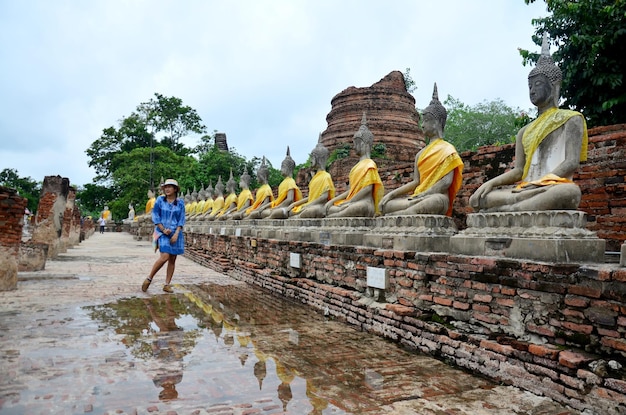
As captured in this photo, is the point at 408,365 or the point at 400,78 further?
the point at 400,78

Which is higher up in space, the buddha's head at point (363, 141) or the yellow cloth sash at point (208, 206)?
the buddha's head at point (363, 141)

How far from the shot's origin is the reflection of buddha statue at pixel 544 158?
3822mm

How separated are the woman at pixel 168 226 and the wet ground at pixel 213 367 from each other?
1152mm

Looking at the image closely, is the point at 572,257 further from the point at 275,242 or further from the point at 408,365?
the point at 275,242

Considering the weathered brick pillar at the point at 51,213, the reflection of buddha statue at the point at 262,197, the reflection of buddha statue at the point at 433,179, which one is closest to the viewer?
the reflection of buddha statue at the point at 433,179

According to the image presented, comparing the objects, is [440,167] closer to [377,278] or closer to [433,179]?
[433,179]

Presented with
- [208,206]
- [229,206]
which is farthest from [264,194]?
[208,206]

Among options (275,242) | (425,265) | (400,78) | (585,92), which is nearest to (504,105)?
(400,78)

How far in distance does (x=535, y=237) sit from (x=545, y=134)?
40.8 inches

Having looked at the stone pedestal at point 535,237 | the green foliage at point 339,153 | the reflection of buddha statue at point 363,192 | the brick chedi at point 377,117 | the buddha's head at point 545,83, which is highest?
the brick chedi at point 377,117

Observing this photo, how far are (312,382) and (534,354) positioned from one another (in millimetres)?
1550

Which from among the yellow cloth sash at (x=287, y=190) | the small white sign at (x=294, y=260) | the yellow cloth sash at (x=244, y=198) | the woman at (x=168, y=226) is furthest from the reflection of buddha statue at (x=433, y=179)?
the yellow cloth sash at (x=244, y=198)

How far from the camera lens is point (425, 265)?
4660 millimetres

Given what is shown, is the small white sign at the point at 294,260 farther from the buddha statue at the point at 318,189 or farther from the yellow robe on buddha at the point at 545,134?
the yellow robe on buddha at the point at 545,134
